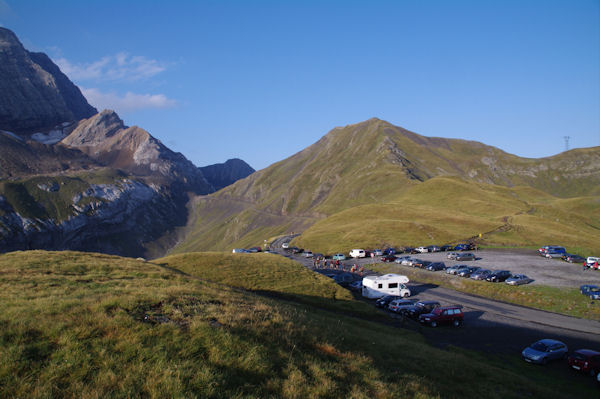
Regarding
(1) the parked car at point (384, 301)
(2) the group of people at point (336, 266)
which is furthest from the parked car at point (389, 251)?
(1) the parked car at point (384, 301)

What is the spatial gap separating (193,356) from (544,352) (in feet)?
91.4

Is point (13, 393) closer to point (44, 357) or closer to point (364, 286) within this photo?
point (44, 357)

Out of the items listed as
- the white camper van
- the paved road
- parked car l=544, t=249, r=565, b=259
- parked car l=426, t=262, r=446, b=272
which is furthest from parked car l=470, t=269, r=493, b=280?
parked car l=544, t=249, r=565, b=259

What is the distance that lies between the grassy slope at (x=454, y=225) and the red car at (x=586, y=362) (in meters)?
→ 60.9

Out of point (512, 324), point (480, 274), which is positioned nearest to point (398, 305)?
point (512, 324)

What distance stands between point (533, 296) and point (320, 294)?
28.4 m

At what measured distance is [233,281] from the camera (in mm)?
40156

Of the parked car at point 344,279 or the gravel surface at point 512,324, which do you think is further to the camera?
the parked car at point 344,279

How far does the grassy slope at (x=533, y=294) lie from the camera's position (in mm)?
→ 38375

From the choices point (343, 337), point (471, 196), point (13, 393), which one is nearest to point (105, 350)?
point (13, 393)

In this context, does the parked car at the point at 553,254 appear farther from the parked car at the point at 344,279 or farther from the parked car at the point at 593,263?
the parked car at the point at 344,279

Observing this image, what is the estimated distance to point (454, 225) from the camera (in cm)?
9569

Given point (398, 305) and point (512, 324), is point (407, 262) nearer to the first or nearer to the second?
point (398, 305)

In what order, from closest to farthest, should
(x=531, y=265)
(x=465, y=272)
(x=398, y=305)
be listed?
(x=398, y=305) < (x=465, y=272) < (x=531, y=265)
